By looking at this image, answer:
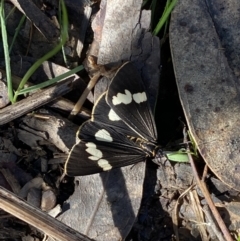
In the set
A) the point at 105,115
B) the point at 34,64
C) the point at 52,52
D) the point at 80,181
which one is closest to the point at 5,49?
the point at 34,64

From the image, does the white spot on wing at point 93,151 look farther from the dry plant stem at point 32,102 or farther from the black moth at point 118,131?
the dry plant stem at point 32,102

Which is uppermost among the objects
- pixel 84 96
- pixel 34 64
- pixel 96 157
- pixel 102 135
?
pixel 34 64

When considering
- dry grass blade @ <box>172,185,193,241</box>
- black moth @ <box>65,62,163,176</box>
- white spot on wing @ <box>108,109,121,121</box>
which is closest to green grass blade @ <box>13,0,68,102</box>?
black moth @ <box>65,62,163,176</box>

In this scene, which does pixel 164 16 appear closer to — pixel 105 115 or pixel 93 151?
pixel 105 115

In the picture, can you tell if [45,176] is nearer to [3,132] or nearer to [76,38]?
[3,132]

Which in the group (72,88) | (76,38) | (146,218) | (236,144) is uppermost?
(76,38)

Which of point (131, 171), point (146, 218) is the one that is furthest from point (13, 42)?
point (146, 218)
